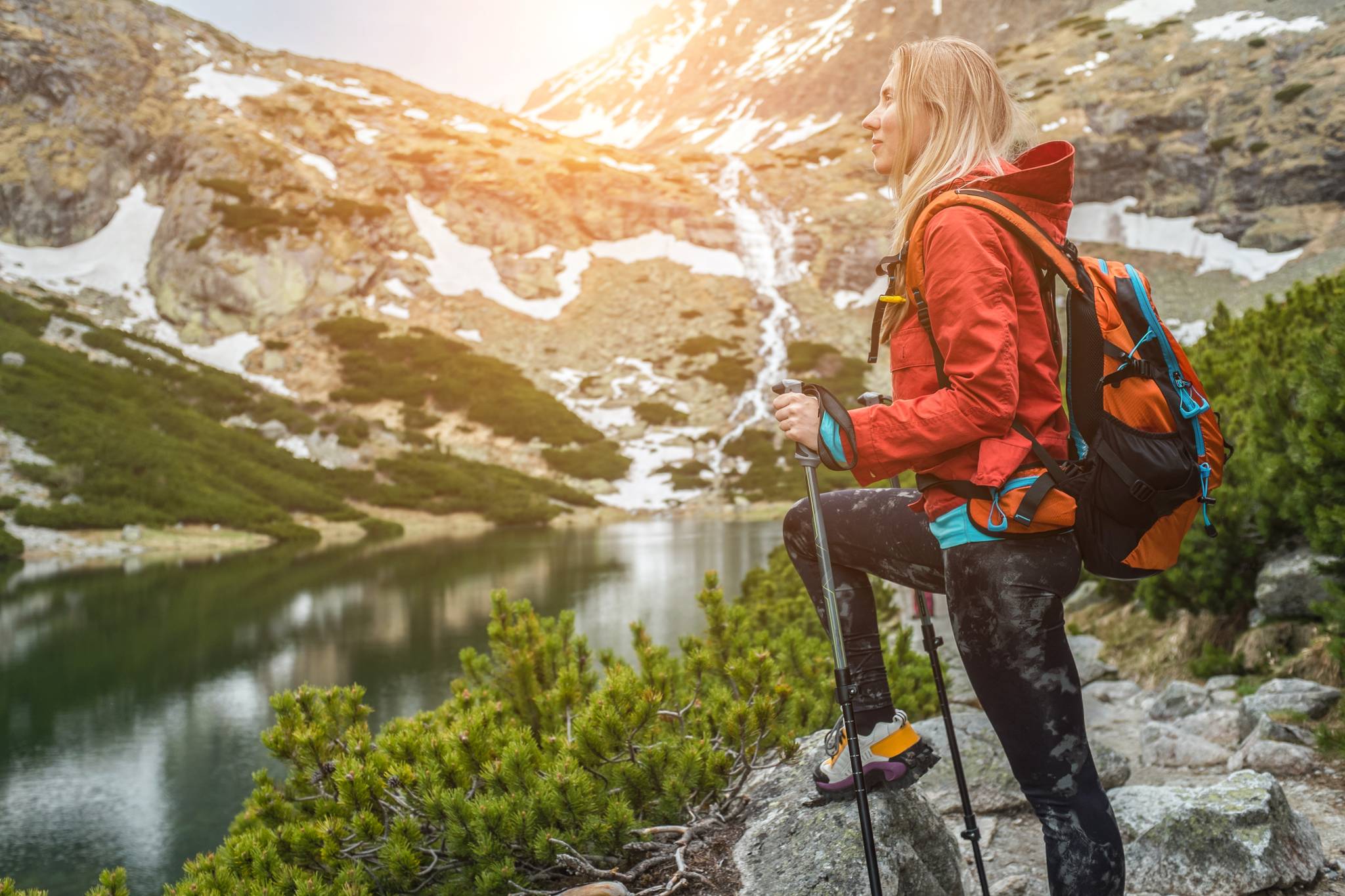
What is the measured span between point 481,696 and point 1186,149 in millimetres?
78728

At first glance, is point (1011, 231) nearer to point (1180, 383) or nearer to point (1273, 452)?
point (1180, 383)

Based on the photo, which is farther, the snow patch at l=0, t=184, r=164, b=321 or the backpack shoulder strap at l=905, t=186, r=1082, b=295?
the snow patch at l=0, t=184, r=164, b=321

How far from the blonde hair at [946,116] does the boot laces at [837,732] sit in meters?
1.14

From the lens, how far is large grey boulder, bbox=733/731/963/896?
2273 mm

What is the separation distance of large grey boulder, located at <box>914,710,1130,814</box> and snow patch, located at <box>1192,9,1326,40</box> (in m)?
85.0

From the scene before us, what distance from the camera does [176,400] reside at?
41406 mm

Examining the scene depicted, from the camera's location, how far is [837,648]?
2.13 m

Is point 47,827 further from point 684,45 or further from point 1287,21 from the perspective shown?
point 684,45

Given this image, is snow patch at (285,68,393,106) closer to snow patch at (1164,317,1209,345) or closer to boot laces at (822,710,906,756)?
snow patch at (1164,317,1209,345)

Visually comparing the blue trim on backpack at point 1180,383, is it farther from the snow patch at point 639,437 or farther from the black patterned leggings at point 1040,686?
the snow patch at point 639,437

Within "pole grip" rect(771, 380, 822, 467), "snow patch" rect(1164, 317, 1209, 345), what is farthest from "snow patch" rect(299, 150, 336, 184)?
"pole grip" rect(771, 380, 822, 467)

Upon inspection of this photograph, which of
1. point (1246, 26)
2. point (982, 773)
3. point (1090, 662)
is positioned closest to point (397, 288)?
point (1090, 662)

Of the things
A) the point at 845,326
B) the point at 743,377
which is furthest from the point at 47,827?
the point at 845,326

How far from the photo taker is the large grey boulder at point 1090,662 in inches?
275
